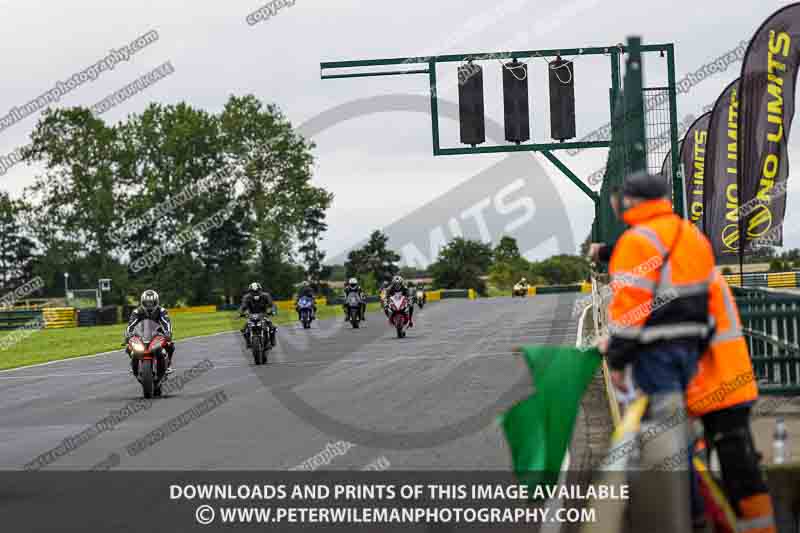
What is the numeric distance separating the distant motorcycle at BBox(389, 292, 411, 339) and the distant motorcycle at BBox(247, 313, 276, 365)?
8.24 meters

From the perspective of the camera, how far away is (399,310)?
3192 centimetres

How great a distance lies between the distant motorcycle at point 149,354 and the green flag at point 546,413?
11.9 metres

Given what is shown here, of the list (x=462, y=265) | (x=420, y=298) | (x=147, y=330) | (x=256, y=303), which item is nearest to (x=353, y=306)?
(x=256, y=303)

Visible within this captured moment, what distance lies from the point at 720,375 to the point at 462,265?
129849 millimetres

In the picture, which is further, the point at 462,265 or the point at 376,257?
the point at 376,257

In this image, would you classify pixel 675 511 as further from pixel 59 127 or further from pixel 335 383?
pixel 59 127

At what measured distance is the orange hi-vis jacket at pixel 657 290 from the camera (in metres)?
5.39

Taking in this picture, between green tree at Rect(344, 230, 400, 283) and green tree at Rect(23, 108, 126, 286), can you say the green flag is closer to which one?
green tree at Rect(23, 108, 126, 286)

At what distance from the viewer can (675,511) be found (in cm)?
535

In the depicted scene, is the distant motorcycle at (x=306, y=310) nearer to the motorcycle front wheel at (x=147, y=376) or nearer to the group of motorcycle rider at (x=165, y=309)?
the group of motorcycle rider at (x=165, y=309)

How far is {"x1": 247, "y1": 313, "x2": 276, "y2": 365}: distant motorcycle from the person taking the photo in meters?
23.4

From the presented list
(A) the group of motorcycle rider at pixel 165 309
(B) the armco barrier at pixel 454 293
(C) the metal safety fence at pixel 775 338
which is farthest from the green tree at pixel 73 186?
(C) the metal safety fence at pixel 775 338

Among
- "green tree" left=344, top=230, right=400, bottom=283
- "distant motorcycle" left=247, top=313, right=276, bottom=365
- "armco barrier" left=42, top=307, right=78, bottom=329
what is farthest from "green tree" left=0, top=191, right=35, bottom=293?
"distant motorcycle" left=247, top=313, right=276, bottom=365

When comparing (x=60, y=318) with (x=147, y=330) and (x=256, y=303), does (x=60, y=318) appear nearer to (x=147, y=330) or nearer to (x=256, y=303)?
(x=256, y=303)
